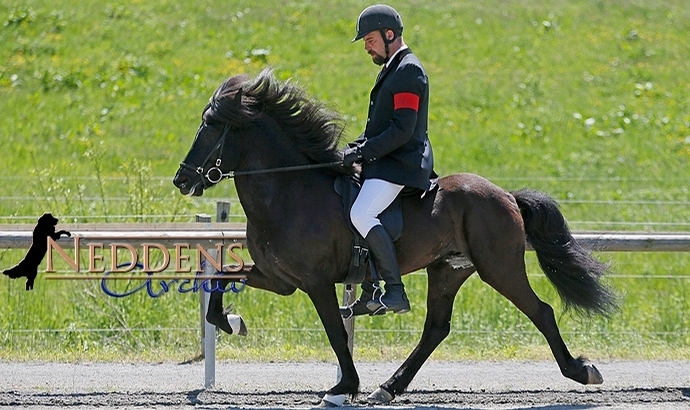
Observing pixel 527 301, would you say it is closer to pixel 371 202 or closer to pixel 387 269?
pixel 387 269

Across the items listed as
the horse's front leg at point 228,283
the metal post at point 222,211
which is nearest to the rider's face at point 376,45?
the horse's front leg at point 228,283

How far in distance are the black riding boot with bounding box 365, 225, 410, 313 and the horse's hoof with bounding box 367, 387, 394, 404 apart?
0.66 meters

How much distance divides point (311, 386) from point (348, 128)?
196 cm

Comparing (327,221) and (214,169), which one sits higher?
(214,169)

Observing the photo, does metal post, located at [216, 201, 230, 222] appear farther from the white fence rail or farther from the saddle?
the saddle

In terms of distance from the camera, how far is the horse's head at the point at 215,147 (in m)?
6.34

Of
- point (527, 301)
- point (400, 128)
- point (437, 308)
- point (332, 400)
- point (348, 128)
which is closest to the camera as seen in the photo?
point (400, 128)

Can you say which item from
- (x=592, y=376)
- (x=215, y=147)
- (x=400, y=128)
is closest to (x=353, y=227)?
(x=400, y=128)

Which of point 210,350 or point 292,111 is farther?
point 210,350

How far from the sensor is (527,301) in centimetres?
670

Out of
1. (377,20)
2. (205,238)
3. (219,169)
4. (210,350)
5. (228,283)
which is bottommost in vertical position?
(210,350)

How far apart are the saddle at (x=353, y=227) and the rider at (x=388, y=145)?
61mm

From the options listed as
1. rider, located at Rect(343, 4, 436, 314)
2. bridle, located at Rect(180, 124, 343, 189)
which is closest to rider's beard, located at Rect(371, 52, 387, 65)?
rider, located at Rect(343, 4, 436, 314)

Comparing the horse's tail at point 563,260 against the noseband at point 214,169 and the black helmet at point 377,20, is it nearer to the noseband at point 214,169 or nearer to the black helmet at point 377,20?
the black helmet at point 377,20
